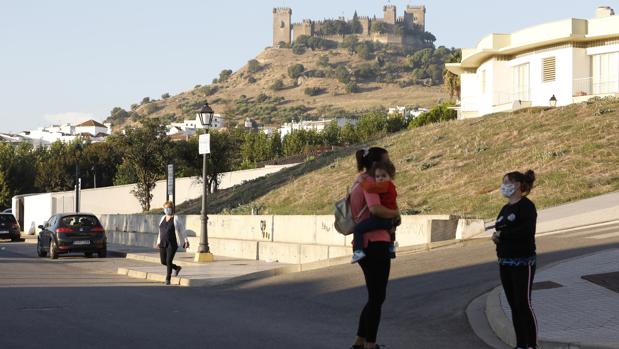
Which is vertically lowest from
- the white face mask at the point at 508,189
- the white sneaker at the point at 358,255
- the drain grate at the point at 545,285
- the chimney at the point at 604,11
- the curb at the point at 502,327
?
the curb at the point at 502,327

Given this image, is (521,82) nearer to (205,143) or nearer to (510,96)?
(510,96)

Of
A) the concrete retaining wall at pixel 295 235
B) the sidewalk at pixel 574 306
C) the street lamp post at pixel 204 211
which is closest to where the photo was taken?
the sidewalk at pixel 574 306

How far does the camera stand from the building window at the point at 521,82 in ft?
171

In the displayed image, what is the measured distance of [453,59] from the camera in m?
88.2

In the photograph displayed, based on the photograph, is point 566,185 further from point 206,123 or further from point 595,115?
point 595,115

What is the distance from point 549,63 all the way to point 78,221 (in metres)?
27.6

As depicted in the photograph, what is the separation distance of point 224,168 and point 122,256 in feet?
104

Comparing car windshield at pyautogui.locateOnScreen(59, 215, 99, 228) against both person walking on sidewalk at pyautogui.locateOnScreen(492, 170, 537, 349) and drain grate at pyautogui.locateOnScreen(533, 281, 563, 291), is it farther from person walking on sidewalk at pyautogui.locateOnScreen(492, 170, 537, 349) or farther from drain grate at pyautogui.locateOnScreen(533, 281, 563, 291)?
person walking on sidewalk at pyautogui.locateOnScreen(492, 170, 537, 349)

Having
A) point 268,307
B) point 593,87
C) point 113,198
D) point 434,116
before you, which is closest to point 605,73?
point 593,87

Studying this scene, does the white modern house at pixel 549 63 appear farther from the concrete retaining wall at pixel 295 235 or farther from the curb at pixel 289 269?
the curb at pixel 289 269

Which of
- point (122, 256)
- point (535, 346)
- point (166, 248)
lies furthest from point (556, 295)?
point (122, 256)

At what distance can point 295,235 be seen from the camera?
91.8ft

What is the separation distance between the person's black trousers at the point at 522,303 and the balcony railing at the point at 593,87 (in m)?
39.8

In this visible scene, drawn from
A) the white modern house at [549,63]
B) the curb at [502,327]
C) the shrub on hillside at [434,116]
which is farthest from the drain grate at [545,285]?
the shrub on hillside at [434,116]
